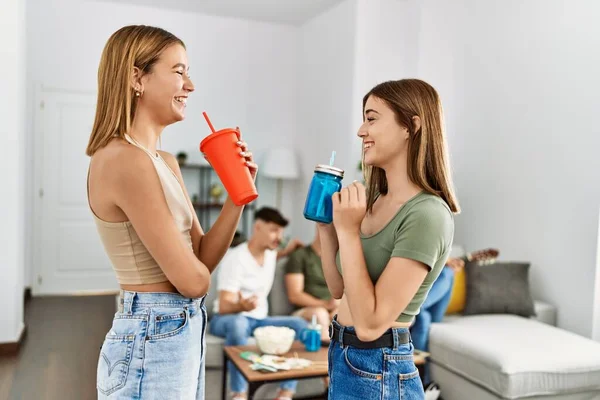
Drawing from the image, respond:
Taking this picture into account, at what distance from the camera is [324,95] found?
6.01 metres

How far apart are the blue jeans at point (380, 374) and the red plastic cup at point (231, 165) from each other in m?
0.38

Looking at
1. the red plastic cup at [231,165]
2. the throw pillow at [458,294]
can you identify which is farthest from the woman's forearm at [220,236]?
the throw pillow at [458,294]

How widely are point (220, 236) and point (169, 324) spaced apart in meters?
0.27

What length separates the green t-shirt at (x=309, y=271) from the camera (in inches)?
148

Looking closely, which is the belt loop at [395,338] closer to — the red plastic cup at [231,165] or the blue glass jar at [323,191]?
the blue glass jar at [323,191]

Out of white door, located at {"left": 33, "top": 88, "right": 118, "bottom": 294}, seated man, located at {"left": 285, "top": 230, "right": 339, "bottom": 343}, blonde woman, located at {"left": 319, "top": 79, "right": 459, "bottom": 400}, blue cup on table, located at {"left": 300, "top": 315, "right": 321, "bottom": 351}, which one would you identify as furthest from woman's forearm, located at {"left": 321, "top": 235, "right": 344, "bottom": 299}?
white door, located at {"left": 33, "top": 88, "right": 118, "bottom": 294}

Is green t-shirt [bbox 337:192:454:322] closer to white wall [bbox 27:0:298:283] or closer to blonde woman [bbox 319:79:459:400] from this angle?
blonde woman [bbox 319:79:459:400]

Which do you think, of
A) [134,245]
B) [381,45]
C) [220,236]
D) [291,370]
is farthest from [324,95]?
[134,245]

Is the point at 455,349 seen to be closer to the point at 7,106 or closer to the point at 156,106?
the point at 156,106

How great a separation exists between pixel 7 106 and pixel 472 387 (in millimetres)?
3299

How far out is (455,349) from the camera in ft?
10.7

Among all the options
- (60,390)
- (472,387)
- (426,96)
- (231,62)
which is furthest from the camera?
(231,62)

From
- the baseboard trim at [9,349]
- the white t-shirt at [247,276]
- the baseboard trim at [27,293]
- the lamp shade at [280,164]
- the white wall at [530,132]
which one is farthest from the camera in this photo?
the lamp shade at [280,164]

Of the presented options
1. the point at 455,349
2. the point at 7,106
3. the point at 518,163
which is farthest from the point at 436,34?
the point at 7,106
